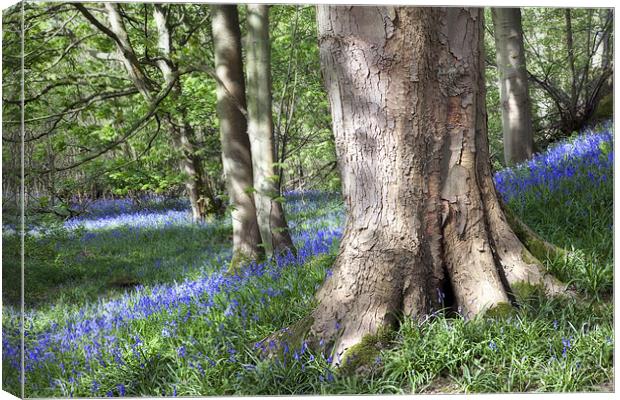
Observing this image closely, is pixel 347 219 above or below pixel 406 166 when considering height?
below

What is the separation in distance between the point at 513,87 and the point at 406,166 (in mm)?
1749

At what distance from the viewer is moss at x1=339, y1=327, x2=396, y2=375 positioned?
2.84 meters

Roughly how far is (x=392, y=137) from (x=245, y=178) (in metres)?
2.42

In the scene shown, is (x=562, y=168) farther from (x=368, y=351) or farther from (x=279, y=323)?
(x=279, y=323)

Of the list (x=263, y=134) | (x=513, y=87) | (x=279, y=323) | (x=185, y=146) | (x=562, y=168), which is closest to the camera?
(x=279, y=323)

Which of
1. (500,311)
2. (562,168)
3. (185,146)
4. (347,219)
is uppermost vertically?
(185,146)

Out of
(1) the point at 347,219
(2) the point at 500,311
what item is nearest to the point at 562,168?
(2) the point at 500,311

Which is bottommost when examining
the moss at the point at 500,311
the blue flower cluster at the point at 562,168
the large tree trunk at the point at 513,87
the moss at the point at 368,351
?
the moss at the point at 368,351

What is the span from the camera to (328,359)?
287cm

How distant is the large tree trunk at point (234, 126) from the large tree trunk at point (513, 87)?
220cm

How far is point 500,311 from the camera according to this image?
2914 mm

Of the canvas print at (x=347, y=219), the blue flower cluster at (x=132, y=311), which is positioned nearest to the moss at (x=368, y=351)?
the canvas print at (x=347, y=219)

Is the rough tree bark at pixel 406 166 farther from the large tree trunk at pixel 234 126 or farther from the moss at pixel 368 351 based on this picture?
the large tree trunk at pixel 234 126

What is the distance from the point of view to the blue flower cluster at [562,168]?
3727mm
